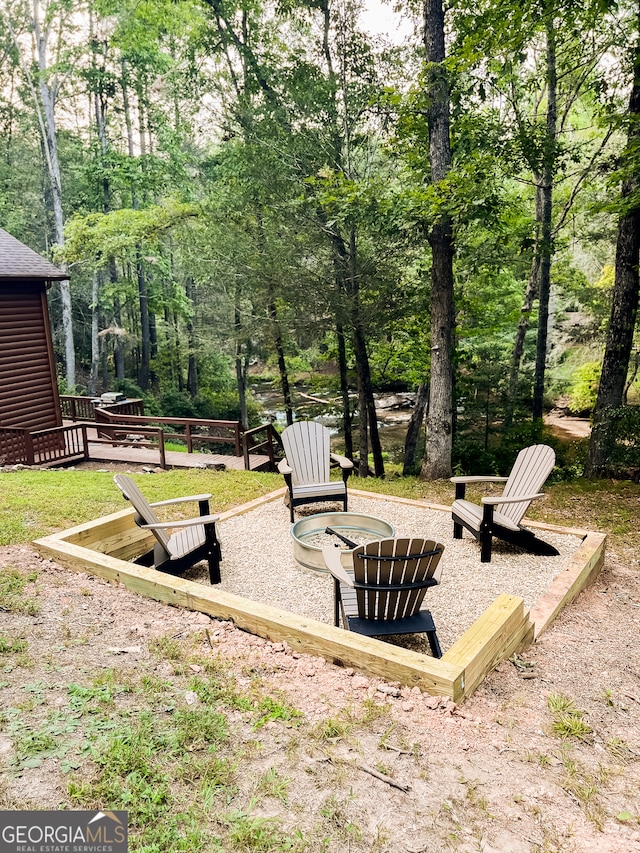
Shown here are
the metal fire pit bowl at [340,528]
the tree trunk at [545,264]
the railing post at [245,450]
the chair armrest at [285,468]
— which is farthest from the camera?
the tree trunk at [545,264]

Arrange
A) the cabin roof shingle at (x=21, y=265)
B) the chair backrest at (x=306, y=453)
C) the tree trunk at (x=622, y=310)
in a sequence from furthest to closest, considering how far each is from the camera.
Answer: the cabin roof shingle at (x=21, y=265) < the tree trunk at (x=622, y=310) < the chair backrest at (x=306, y=453)

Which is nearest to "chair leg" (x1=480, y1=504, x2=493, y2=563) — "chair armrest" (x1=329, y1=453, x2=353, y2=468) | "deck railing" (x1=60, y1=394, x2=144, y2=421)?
"chair armrest" (x1=329, y1=453, x2=353, y2=468)

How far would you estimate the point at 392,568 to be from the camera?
118 inches

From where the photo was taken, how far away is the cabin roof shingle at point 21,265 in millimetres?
9951

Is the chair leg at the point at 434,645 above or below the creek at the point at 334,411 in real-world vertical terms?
above

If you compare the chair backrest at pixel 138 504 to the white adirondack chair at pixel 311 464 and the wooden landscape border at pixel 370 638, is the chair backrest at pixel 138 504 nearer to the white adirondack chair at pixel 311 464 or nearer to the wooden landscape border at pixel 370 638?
the wooden landscape border at pixel 370 638

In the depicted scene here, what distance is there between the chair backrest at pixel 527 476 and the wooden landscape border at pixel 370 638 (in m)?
0.59

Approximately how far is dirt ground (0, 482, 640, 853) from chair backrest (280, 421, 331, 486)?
9.09 feet

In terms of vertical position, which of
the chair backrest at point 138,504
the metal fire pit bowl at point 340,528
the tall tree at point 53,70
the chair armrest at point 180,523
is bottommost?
the metal fire pit bowl at point 340,528

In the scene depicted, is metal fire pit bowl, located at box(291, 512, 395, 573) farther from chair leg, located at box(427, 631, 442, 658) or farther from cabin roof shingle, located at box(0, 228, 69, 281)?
cabin roof shingle, located at box(0, 228, 69, 281)

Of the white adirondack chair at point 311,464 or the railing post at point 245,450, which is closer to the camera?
the white adirondack chair at point 311,464

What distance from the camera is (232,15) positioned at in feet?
33.5

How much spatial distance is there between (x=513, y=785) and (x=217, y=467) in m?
8.17

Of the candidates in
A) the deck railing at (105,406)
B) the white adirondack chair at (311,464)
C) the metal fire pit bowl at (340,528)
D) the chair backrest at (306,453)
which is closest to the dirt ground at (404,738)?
the metal fire pit bowl at (340,528)
